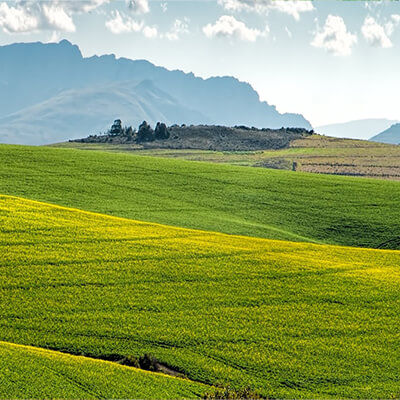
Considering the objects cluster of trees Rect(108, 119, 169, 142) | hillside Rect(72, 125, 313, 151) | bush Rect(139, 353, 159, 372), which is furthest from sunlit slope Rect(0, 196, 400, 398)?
cluster of trees Rect(108, 119, 169, 142)

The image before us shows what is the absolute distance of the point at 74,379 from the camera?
16.0m

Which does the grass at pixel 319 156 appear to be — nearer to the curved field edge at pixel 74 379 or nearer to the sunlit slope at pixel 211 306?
the sunlit slope at pixel 211 306

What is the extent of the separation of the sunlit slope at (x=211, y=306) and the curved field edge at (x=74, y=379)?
114 cm

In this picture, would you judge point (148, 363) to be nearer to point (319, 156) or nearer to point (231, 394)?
point (231, 394)

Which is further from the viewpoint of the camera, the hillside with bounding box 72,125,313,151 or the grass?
the hillside with bounding box 72,125,313,151

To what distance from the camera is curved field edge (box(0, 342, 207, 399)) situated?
15.1m

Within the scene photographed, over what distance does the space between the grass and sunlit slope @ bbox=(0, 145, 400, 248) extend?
36.8 meters

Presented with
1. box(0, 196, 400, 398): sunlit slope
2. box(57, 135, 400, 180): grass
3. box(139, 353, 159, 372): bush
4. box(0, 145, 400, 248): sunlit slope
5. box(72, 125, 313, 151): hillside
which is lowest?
box(139, 353, 159, 372): bush

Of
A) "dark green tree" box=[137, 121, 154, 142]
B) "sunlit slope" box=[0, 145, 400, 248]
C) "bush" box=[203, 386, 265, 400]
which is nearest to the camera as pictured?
"bush" box=[203, 386, 265, 400]

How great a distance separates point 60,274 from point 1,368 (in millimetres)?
8103

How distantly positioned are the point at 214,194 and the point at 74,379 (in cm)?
3546

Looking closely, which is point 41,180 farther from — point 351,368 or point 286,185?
point 351,368

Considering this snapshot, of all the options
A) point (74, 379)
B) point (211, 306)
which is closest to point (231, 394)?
point (74, 379)

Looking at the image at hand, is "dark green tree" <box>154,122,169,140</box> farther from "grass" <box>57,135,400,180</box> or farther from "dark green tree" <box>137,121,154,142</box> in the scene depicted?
"grass" <box>57,135,400,180</box>
